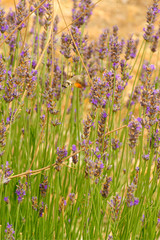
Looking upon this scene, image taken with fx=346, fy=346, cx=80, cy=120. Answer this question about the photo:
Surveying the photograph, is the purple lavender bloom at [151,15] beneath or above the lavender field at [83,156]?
above

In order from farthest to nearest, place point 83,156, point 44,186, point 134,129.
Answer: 1. point 83,156
2. point 44,186
3. point 134,129

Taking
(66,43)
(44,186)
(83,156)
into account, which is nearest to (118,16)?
(66,43)

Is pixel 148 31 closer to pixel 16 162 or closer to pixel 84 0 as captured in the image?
pixel 84 0

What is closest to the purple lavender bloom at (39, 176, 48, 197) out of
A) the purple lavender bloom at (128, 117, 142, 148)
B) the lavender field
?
the lavender field

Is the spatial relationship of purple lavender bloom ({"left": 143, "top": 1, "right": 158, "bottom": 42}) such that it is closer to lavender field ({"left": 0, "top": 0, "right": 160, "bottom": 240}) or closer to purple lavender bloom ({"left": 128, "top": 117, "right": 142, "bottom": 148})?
lavender field ({"left": 0, "top": 0, "right": 160, "bottom": 240})

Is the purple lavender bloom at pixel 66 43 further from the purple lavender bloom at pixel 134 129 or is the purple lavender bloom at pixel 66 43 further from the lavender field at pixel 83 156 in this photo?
the purple lavender bloom at pixel 134 129

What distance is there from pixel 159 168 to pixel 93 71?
1.20 meters

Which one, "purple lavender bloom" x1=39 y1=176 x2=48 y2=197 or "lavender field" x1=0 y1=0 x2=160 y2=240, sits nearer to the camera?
"lavender field" x1=0 y1=0 x2=160 y2=240

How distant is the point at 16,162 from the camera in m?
2.12

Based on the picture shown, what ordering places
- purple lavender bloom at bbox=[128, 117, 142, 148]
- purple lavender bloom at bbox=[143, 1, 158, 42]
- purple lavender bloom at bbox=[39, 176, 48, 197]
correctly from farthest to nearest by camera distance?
purple lavender bloom at bbox=[143, 1, 158, 42] → purple lavender bloom at bbox=[39, 176, 48, 197] → purple lavender bloom at bbox=[128, 117, 142, 148]

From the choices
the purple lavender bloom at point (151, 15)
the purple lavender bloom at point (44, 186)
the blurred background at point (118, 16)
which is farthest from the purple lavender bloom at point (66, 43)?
the blurred background at point (118, 16)

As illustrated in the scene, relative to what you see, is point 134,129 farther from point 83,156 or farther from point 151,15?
point 151,15

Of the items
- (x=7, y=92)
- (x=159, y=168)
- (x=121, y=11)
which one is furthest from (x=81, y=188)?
(x=121, y=11)

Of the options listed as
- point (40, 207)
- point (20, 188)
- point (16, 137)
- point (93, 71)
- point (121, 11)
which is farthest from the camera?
point (121, 11)
